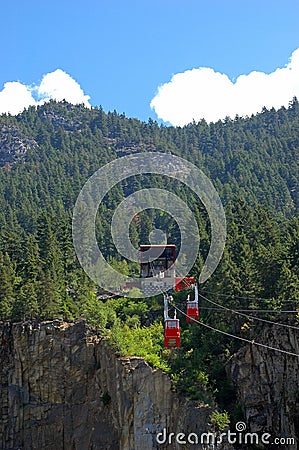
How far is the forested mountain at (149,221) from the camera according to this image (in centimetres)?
3666

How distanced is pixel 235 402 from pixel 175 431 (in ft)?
12.8

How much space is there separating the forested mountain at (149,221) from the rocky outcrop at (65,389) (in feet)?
4.96

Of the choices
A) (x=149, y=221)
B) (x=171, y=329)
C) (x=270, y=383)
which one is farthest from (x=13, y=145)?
(x=171, y=329)

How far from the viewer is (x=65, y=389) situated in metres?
42.4

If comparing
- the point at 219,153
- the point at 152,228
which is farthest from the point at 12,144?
the point at 152,228

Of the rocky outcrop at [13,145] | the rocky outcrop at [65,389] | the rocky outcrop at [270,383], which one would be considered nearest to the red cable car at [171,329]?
the rocky outcrop at [270,383]

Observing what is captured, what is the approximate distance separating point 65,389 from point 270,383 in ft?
53.8

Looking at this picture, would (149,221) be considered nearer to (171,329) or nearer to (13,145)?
(171,329)

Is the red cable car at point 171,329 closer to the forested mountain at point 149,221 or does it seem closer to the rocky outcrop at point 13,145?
the forested mountain at point 149,221

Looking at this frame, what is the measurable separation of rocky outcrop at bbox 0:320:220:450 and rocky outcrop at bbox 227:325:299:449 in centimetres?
609

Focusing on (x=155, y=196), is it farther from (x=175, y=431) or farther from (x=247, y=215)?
(x=175, y=431)

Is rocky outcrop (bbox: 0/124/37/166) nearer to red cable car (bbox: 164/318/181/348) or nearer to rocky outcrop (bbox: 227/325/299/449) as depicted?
rocky outcrop (bbox: 227/325/299/449)

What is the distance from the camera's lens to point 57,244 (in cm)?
5431

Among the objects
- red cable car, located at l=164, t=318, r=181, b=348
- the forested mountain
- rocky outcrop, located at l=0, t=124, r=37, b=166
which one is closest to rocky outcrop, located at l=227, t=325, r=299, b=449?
the forested mountain
